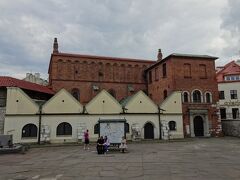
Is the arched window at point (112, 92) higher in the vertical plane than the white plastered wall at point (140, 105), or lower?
higher

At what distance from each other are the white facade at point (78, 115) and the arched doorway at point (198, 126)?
3455mm

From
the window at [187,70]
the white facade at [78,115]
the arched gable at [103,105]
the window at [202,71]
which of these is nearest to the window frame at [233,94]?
the window at [202,71]

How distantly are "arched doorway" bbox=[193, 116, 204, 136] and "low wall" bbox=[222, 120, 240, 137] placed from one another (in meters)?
4.85

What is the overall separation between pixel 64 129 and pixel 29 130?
159 inches

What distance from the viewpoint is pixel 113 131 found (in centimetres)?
2406

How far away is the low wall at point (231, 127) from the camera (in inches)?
1476

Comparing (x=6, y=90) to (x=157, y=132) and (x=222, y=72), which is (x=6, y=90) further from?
(x=222, y=72)

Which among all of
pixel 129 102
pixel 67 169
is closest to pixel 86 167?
pixel 67 169

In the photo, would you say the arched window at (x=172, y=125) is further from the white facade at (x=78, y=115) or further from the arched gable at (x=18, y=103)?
the arched gable at (x=18, y=103)

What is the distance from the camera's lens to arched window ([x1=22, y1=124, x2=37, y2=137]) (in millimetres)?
29875

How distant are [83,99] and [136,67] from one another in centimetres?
1211

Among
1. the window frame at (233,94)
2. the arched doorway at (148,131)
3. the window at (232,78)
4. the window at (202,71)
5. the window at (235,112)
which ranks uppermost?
A: the window at (232,78)

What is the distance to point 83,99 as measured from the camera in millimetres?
44406

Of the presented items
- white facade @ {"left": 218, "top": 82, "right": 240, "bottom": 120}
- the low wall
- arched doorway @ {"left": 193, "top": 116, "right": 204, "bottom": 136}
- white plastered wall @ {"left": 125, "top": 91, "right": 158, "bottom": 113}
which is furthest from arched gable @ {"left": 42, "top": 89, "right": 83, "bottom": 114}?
white facade @ {"left": 218, "top": 82, "right": 240, "bottom": 120}
